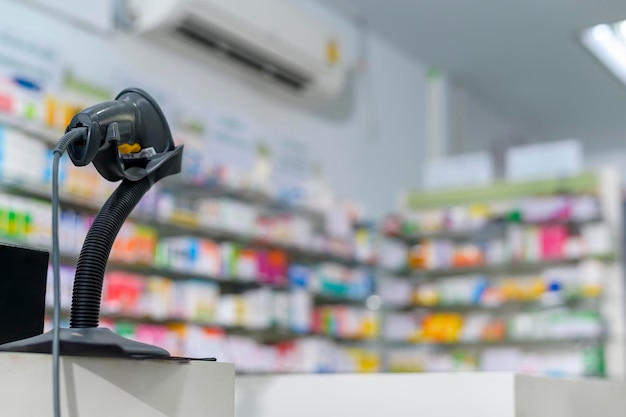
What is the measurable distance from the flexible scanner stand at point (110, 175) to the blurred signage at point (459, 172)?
5.00 metres

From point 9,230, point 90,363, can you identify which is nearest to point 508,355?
point 9,230

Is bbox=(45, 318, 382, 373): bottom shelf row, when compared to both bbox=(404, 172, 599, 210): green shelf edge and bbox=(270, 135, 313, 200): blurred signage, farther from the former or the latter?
bbox=(404, 172, 599, 210): green shelf edge

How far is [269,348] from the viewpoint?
15.1ft

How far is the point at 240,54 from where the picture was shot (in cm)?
490

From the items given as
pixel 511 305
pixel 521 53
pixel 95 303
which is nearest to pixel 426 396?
pixel 95 303

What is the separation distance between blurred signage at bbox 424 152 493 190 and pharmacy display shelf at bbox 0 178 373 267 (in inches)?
42.7

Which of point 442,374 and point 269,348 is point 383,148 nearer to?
point 269,348

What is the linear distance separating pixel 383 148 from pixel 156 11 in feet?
8.12

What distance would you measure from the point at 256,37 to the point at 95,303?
3.88 metres

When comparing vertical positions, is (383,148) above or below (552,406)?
above

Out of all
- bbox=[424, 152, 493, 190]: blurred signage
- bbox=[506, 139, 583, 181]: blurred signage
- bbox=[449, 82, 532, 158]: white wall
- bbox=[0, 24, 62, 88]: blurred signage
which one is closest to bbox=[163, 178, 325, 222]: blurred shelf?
bbox=[0, 24, 62, 88]: blurred signage

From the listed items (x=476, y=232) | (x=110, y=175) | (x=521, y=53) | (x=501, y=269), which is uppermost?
(x=521, y=53)

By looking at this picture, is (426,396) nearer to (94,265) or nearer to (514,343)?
(94,265)

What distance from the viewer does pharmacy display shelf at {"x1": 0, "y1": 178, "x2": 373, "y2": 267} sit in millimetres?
3438
